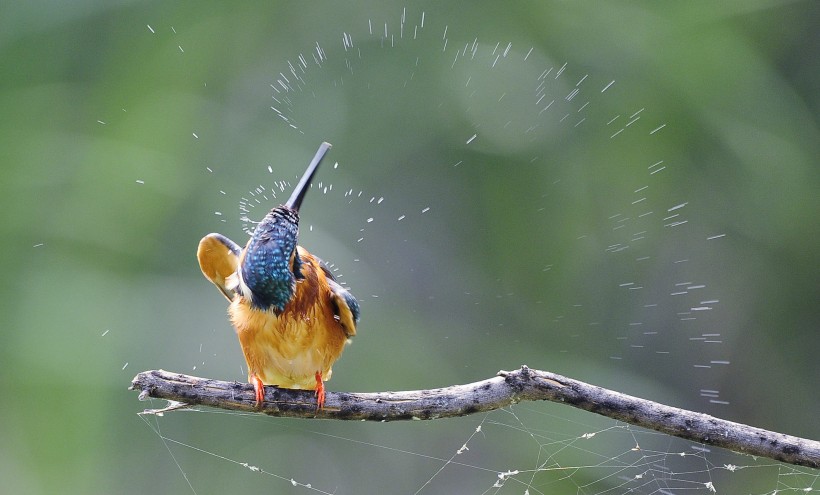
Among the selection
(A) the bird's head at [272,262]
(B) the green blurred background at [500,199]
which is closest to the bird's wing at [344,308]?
(A) the bird's head at [272,262]

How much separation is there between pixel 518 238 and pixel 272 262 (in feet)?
9.54

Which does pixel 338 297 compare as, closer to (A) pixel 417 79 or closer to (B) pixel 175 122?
(B) pixel 175 122

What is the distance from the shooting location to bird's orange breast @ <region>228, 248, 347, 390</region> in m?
2.31

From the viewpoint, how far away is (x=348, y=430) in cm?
519

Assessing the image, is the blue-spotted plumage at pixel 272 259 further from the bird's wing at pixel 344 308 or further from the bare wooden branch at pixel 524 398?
the bare wooden branch at pixel 524 398

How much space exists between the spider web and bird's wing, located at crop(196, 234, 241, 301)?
2.07m

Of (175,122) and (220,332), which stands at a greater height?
(175,122)

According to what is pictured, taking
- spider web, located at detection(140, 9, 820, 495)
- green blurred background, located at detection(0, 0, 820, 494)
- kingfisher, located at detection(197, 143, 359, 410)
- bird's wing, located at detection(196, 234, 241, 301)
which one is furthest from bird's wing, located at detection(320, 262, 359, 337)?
spider web, located at detection(140, 9, 820, 495)

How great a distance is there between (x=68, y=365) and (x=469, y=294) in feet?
7.24

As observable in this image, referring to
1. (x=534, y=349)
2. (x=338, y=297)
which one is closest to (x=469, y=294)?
(x=534, y=349)

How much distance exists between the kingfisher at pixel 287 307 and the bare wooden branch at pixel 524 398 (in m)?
0.29

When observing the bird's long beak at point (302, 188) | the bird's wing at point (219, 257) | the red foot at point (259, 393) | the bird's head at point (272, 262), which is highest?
the bird's long beak at point (302, 188)

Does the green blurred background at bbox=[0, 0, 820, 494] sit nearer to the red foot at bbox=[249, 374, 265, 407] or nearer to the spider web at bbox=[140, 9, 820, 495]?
the spider web at bbox=[140, 9, 820, 495]

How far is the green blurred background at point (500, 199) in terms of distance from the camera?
4.53m
